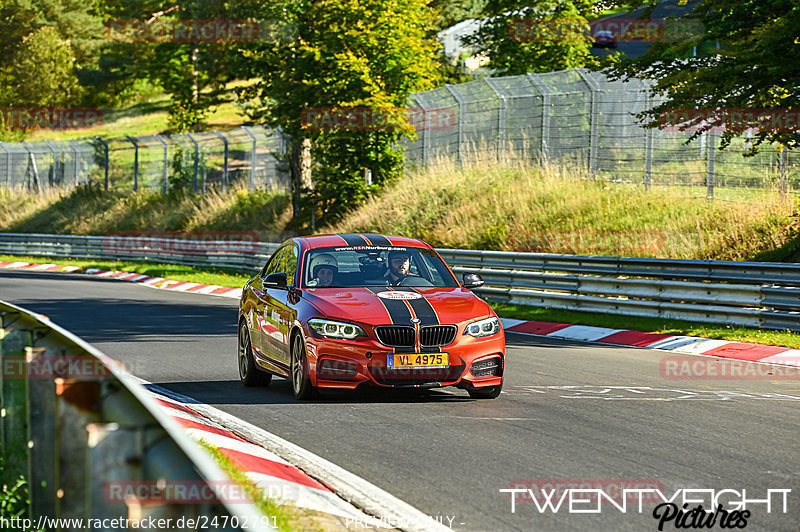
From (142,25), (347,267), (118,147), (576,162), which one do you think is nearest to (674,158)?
(576,162)

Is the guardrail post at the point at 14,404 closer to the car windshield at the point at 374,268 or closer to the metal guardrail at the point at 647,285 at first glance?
the car windshield at the point at 374,268

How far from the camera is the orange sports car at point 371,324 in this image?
9.41 metres

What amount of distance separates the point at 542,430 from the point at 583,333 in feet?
28.3

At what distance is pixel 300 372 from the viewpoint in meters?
9.80

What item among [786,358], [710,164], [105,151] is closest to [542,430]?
[786,358]

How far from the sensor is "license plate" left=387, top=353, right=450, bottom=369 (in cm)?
938

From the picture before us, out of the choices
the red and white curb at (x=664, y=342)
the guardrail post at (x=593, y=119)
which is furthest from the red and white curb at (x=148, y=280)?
the guardrail post at (x=593, y=119)

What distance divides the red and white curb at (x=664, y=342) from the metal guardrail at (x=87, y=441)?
10196 mm

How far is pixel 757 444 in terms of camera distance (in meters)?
7.65

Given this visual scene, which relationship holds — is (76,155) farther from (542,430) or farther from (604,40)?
(542,430)

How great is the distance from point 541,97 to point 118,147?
2603cm

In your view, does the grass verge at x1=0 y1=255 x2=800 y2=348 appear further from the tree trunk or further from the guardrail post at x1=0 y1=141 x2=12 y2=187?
the guardrail post at x1=0 y1=141 x2=12 y2=187

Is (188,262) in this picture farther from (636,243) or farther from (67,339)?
(67,339)

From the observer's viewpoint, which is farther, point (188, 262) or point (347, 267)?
point (188, 262)
